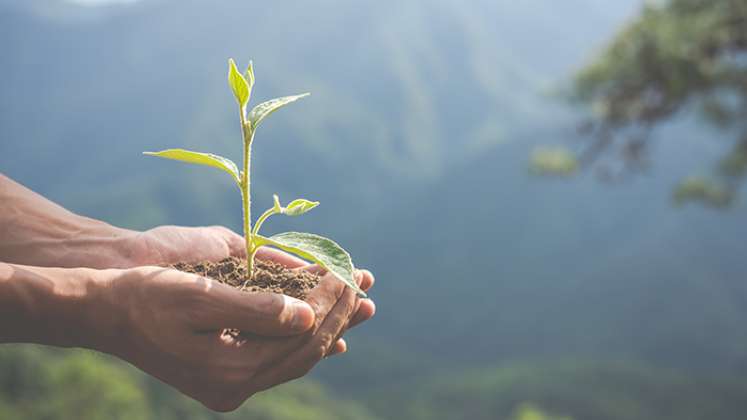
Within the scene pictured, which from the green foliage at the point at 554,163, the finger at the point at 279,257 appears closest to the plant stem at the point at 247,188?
the finger at the point at 279,257

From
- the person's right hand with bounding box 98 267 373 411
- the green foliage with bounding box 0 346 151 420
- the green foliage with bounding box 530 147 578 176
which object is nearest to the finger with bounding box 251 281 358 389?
the person's right hand with bounding box 98 267 373 411

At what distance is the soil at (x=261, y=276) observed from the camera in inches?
79.4

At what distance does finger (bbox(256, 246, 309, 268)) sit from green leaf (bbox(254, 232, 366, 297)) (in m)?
0.44

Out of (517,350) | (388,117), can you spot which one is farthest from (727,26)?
(388,117)

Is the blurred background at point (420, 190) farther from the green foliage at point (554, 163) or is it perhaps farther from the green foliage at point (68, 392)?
the green foliage at point (554, 163)

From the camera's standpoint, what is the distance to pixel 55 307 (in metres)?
1.66

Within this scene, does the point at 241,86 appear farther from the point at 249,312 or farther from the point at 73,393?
the point at 73,393

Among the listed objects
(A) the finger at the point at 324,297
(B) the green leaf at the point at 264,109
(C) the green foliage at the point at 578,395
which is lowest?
(A) the finger at the point at 324,297

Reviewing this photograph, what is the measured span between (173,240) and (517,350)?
4356 inches

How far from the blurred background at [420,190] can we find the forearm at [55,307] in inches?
1375

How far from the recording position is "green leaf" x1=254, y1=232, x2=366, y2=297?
1732 millimetres

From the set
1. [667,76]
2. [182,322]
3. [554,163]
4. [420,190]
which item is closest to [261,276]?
[182,322]

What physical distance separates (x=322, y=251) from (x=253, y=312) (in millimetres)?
296

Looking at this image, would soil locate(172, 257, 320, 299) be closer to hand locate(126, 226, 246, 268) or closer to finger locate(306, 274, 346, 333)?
finger locate(306, 274, 346, 333)
